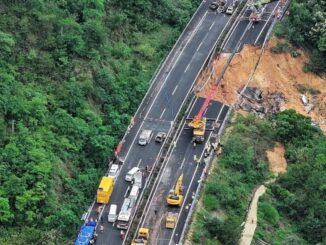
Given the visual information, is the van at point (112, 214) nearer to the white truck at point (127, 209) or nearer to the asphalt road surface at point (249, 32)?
the white truck at point (127, 209)

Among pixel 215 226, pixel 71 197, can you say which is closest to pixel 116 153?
pixel 71 197

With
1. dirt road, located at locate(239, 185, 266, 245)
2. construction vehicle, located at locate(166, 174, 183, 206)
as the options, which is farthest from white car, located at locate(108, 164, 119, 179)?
dirt road, located at locate(239, 185, 266, 245)

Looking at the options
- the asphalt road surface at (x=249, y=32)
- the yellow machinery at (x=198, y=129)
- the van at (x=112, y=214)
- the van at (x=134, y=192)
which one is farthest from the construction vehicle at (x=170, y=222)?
the asphalt road surface at (x=249, y=32)

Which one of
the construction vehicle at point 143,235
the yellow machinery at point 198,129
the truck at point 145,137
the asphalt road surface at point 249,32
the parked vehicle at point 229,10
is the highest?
the parked vehicle at point 229,10

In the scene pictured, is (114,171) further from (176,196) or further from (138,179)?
(176,196)

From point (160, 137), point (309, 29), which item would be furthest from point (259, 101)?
point (160, 137)

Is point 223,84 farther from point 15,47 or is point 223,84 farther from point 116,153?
point 15,47
